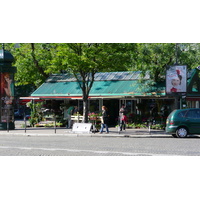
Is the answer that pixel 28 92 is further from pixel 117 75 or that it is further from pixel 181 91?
pixel 181 91

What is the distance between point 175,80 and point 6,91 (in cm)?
1262

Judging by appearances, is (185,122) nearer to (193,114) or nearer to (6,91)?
(193,114)

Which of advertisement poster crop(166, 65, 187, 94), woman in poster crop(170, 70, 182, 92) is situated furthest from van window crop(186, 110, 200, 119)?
woman in poster crop(170, 70, 182, 92)

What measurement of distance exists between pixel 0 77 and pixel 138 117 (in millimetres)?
10889

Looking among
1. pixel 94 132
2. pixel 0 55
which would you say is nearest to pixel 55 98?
pixel 0 55

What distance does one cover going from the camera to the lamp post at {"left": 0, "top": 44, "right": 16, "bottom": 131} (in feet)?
95.3

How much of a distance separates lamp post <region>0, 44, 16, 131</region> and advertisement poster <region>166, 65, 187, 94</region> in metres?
11.7

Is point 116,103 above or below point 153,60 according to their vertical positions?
below

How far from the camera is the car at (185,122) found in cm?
2147

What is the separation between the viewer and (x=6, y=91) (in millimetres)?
Answer: 29484

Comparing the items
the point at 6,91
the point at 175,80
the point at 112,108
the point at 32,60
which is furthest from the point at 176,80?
the point at 32,60

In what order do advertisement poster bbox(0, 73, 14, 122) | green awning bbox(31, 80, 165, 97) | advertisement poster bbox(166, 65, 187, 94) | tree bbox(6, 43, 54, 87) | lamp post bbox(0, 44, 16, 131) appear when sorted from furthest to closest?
tree bbox(6, 43, 54, 87), advertisement poster bbox(0, 73, 14, 122), green awning bbox(31, 80, 165, 97), lamp post bbox(0, 44, 16, 131), advertisement poster bbox(166, 65, 187, 94)

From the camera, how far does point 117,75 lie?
Answer: 110ft

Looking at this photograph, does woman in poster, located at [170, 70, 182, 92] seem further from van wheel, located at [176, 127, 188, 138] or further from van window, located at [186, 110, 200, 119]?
van wheel, located at [176, 127, 188, 138]
